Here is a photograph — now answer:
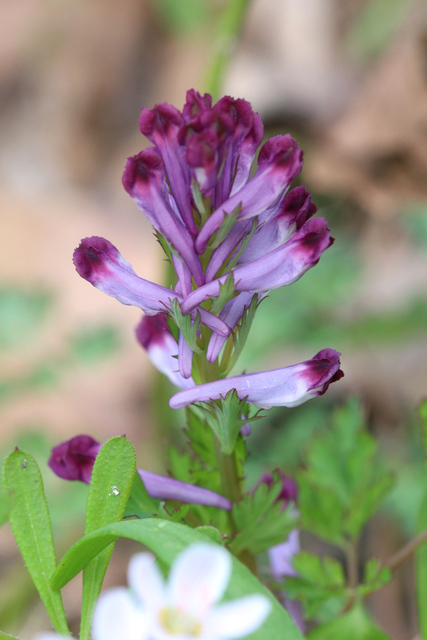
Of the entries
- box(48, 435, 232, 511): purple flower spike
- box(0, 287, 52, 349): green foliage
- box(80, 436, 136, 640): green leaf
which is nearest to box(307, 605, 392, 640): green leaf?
box(48, 435, 232, 511): purple flower spike

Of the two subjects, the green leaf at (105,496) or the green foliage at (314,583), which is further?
the green foliage at (314,583)

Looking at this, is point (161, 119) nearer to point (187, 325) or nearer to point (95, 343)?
point (187, 325)

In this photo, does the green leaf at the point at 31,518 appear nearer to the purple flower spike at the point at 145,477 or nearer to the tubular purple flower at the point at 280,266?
the purple flower spike at the point at 145,477

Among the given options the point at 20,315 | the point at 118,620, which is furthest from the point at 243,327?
the point at 20,315

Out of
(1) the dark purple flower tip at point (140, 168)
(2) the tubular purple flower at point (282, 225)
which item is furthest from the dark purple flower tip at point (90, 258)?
(2) the tubular purple flower at point (282, 225)

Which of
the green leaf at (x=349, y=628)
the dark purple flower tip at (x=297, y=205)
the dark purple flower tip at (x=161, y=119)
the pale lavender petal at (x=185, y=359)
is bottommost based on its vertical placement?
the green leaf at (x=349, y=628)

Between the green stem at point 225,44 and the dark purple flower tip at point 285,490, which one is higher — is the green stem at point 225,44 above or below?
above

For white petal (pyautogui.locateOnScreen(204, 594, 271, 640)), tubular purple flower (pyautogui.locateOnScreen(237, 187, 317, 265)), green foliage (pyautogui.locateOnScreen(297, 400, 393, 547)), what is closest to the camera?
white petal (pyautogui.locateOnScreen(204, 594, 271, 640))

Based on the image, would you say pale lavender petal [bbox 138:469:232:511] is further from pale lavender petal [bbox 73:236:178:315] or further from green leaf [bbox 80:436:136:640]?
pale lavender petal [bbox 73:236:178:315]
